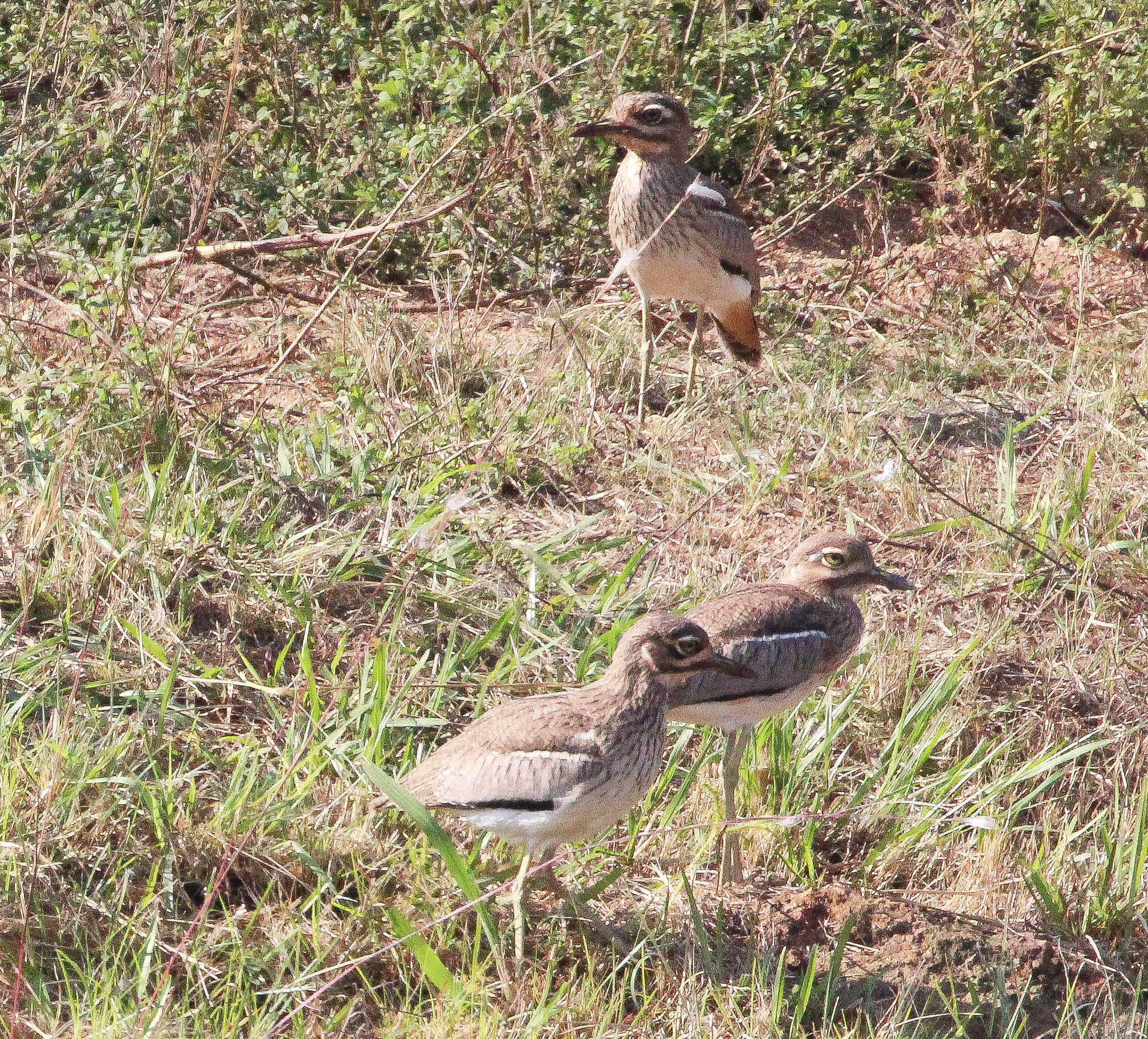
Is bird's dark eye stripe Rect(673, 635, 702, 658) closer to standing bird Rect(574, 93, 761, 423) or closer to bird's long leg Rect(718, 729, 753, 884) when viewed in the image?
bird's long leg Rect(718, 729, 753, 884)

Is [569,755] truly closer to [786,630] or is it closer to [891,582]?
[786,630]

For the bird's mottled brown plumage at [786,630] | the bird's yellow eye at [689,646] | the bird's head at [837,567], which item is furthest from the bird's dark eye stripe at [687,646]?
the bird's head at [837,567]

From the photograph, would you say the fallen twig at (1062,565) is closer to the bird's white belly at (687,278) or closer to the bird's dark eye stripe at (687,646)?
the bird's dark eye stripe at (687,646)

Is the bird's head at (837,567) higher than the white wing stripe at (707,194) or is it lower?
lower

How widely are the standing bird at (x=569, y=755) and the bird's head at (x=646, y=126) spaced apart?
127 inches

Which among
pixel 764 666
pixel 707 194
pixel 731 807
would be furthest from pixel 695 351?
pixel 731 807

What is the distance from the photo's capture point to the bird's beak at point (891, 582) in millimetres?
4598

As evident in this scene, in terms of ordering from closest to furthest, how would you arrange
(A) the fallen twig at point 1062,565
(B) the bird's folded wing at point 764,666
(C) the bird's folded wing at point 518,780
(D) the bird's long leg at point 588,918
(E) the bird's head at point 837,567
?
(C) the bird's folded wing at point 518,780 → (D) the bird's long leg at point 588,918 → (B) the bird's folded wing at point 764,666 → (E) the bird's head at point 837,567 → (A) the fallen twig at point 1062,565

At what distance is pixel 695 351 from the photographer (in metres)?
6.75

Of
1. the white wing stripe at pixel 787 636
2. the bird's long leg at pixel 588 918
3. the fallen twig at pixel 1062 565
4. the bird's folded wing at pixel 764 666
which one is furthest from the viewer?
the fallen twig at pixel 1062 565

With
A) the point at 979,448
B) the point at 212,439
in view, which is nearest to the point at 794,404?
the point at 979,448

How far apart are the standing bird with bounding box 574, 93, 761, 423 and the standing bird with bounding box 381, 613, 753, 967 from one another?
2.73 m

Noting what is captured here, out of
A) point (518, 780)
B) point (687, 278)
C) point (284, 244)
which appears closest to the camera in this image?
point (518, 780)

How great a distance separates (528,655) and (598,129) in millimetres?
2768
